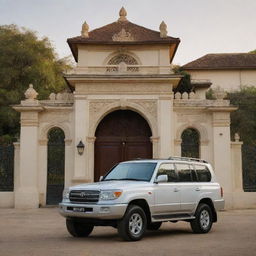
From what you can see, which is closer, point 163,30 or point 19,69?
point 163,30

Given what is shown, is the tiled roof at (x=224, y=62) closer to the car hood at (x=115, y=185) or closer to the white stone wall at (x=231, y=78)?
the white stone wall at (x=231, y=78)

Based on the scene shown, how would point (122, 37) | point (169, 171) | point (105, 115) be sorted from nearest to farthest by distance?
1. point (169, 171)
2. point (105, 115)
3. point (122, 37)

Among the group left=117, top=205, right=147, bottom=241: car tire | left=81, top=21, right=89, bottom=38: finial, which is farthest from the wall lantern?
left=117, top=205, right=147, bottom=241: car tire

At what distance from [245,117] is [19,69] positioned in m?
20.1

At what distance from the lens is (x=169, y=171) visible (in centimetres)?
1138

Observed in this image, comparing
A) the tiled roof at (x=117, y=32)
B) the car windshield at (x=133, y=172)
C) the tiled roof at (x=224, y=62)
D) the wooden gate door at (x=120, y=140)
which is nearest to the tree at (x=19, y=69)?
the tiled roof at (x=117, y=32)

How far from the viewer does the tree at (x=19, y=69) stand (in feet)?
112

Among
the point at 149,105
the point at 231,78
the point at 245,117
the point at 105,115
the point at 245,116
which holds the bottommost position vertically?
the point at 105,115

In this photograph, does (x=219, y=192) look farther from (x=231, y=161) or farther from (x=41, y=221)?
(x=231, y=161)

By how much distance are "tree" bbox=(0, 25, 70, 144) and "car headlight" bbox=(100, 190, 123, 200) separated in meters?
24.8

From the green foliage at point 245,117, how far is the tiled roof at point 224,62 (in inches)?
277

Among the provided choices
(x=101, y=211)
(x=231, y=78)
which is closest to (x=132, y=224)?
(x=101, y=211)

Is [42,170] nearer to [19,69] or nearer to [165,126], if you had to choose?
[165,126]

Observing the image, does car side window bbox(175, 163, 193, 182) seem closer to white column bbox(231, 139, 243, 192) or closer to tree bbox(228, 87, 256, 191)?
white column bbox(231, 139, 243, 192)
